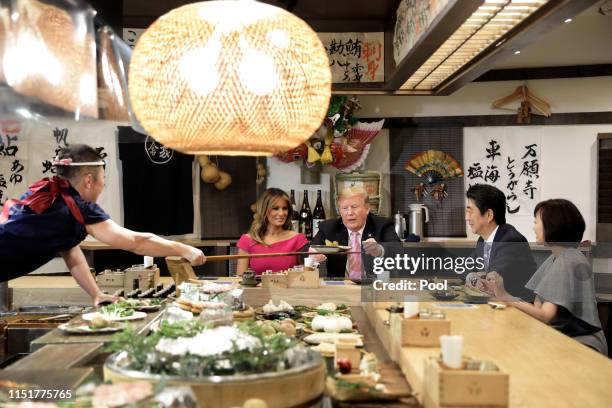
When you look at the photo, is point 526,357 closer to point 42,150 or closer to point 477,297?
point 477,297

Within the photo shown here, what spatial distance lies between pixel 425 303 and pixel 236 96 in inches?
77.2

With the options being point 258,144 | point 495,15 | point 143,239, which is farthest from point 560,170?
point 258,144

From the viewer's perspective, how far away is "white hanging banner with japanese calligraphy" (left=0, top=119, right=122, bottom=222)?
748 cm

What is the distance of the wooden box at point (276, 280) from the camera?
15.1 ft

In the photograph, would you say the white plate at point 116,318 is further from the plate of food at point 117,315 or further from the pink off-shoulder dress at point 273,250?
the pink off-shoulder dress at point 273,250

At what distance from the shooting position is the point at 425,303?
4.13 m

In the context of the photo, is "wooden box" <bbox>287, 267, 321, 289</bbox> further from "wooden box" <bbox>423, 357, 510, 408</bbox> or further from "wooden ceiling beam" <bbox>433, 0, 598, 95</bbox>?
"wooden box" <bbox>423, 357, 510, 408</bbox>

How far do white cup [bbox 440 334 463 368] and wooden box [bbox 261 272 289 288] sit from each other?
256 centimetres

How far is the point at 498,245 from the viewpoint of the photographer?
14.9 feet

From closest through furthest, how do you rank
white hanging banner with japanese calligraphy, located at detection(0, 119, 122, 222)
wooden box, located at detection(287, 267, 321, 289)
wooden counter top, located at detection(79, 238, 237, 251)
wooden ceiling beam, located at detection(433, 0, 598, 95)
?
wooden ceiling beam, located at detection(433, 0, 598, 95) < wooden box, located at detection(287, 267, 321, 289) < wooden counter top, located at detection(79, 238, 237, 251) < white hanging banner with japanese calligraphy, located at detection(0, 119, 122, 222)

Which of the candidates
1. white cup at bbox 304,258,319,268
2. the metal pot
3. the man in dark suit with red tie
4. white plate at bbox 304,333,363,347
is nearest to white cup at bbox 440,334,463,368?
the metal pot

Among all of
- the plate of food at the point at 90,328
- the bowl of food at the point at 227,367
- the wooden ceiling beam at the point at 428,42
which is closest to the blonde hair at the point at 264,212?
the wooden ceiling beam at the point at 428,42

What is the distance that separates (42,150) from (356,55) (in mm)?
3401

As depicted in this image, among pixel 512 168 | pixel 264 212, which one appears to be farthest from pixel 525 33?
pixel 512 168
